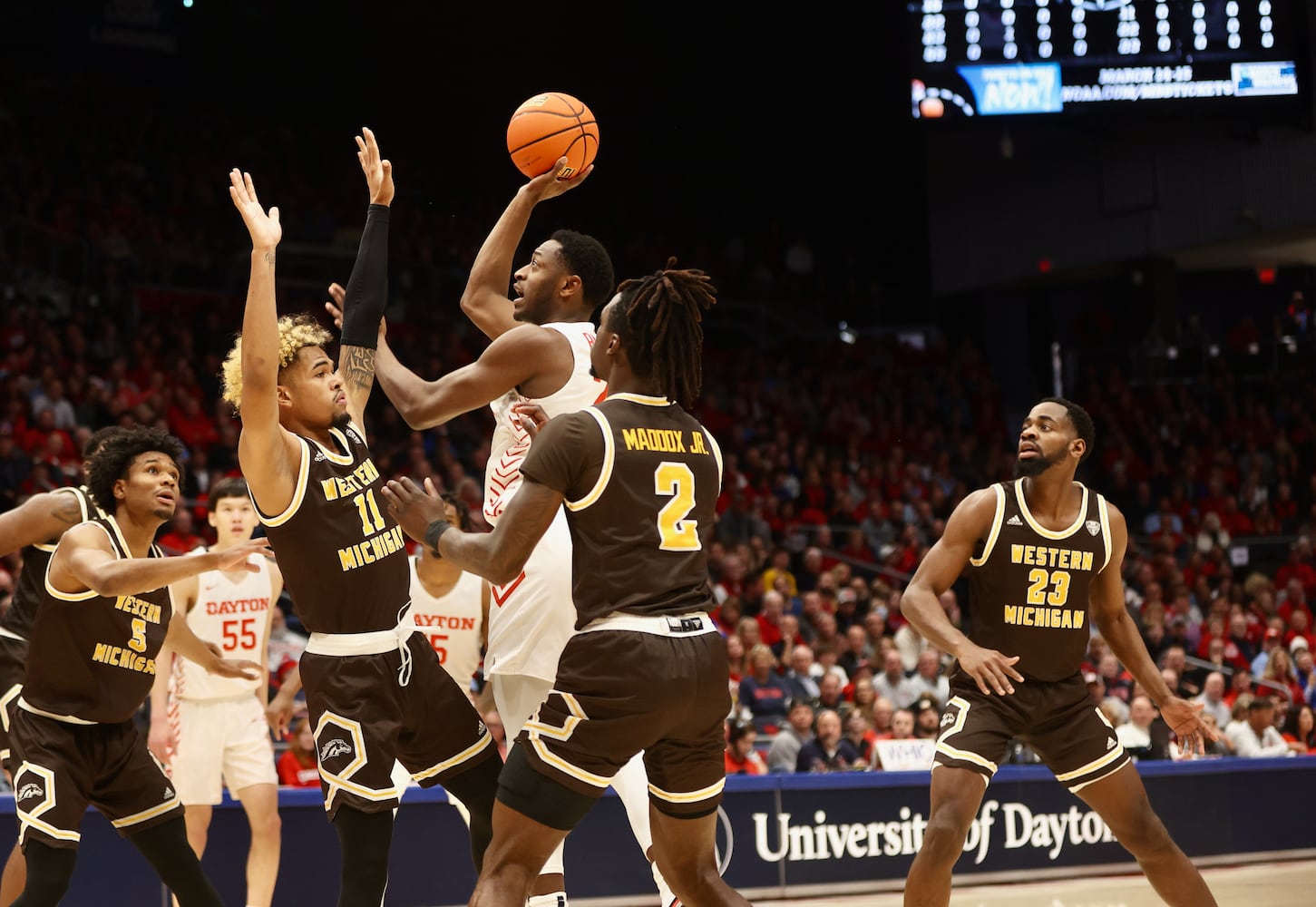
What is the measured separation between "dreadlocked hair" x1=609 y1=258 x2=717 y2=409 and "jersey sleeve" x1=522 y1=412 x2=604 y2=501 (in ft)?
0.99

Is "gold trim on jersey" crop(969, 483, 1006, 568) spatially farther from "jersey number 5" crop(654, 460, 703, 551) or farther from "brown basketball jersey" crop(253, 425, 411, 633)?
"brown basketball jersey" crop(253, 425, 411, 633)

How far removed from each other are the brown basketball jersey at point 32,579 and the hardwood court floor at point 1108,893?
4.39 metres

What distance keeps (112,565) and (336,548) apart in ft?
Answer: 2.69

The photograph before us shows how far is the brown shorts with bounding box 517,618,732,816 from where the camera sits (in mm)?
3920

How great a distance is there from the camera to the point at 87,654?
519cm

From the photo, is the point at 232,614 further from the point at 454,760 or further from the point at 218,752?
the point at 454,760

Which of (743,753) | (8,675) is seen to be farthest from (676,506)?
(743,753)

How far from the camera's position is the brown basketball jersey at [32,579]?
5.36m

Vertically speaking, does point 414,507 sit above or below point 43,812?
above

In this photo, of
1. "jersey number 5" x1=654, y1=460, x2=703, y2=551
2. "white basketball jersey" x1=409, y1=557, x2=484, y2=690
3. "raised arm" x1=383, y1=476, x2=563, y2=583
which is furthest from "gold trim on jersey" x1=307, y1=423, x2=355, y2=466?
"white basketball jersey" x1=409, y1=557, x2=484, y2=690

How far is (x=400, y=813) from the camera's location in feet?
26.2

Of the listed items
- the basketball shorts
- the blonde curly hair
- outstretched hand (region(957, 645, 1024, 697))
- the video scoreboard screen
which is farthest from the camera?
the video scoreboard screen

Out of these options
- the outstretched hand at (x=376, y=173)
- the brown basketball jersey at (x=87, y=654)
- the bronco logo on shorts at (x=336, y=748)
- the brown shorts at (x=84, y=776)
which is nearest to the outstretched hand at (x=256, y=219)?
the outstretched hand at (x=376, y=173)

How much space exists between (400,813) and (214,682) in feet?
4.05
